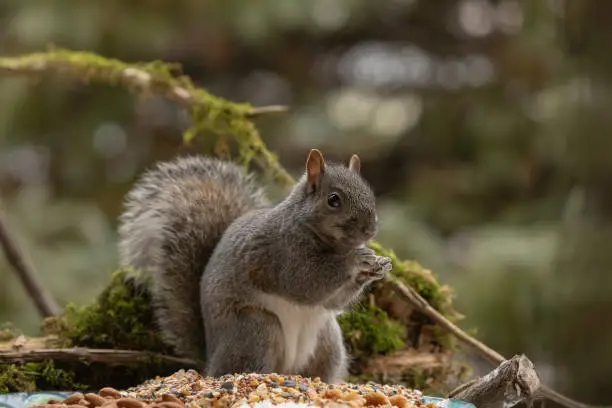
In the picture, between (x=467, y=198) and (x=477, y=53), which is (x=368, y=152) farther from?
(x=477, y=53)

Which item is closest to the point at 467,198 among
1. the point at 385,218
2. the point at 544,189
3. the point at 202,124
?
the point at 544,189

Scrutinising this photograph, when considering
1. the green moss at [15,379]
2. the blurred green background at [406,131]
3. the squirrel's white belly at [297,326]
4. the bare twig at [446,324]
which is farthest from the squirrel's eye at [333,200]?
the blurred green background at [406,131]

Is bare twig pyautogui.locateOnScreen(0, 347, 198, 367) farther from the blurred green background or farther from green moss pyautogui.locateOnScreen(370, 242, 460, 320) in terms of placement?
the blurred green background

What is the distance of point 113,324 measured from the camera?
1823 mm

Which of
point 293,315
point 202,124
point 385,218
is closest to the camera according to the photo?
point 293,315

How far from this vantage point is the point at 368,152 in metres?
4.04

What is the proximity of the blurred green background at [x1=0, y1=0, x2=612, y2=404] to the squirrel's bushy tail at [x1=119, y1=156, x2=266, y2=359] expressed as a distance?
4.42ft

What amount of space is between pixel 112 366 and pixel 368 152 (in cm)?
243

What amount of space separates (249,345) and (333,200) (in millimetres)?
288

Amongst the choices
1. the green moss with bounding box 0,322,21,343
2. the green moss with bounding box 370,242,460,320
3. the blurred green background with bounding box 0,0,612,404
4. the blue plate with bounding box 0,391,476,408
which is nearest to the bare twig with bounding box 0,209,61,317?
the green moss with bounding box 0,322,21,343

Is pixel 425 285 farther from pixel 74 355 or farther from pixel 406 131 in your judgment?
pixel 406 131

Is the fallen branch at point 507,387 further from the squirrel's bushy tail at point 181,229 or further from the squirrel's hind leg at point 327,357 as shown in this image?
the squirrel's bushy tail at point 181,229

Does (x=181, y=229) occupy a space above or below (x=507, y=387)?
above

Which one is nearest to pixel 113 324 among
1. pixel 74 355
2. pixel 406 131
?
pixel 74 355
